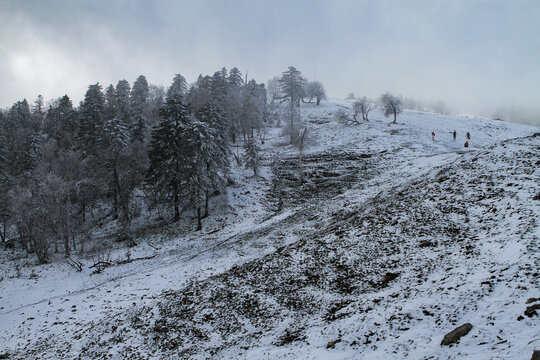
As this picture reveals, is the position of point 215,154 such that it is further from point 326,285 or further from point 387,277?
point 387,277

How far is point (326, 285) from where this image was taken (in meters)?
12.7

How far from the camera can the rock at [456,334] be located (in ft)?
21.7

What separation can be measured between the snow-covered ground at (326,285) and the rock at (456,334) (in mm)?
140

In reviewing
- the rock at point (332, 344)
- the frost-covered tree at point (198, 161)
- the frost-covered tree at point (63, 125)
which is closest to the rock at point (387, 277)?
the rock at point (332, 344)

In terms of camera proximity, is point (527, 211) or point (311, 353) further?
point (527, 211)

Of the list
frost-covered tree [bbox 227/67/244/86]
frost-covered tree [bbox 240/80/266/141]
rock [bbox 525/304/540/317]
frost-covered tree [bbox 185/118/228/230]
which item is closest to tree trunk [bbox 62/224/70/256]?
frost-covered tree [bbox 185/118/228/230]

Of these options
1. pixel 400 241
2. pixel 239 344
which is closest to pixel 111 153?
pixel 239 344

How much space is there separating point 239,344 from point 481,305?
7.79 metres

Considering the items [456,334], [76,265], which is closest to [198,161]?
[76,265]

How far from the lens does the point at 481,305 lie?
7.51 metres

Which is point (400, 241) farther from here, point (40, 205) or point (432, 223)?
point (40, 205)

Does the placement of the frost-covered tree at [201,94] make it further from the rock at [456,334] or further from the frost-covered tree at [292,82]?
the rock at [456,334]

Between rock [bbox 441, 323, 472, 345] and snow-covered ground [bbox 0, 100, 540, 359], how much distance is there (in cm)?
14

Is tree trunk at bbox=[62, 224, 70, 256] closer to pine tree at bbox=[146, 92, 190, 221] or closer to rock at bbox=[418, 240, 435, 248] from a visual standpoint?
pine tree at bbox=[146, 92, 190, 221]
